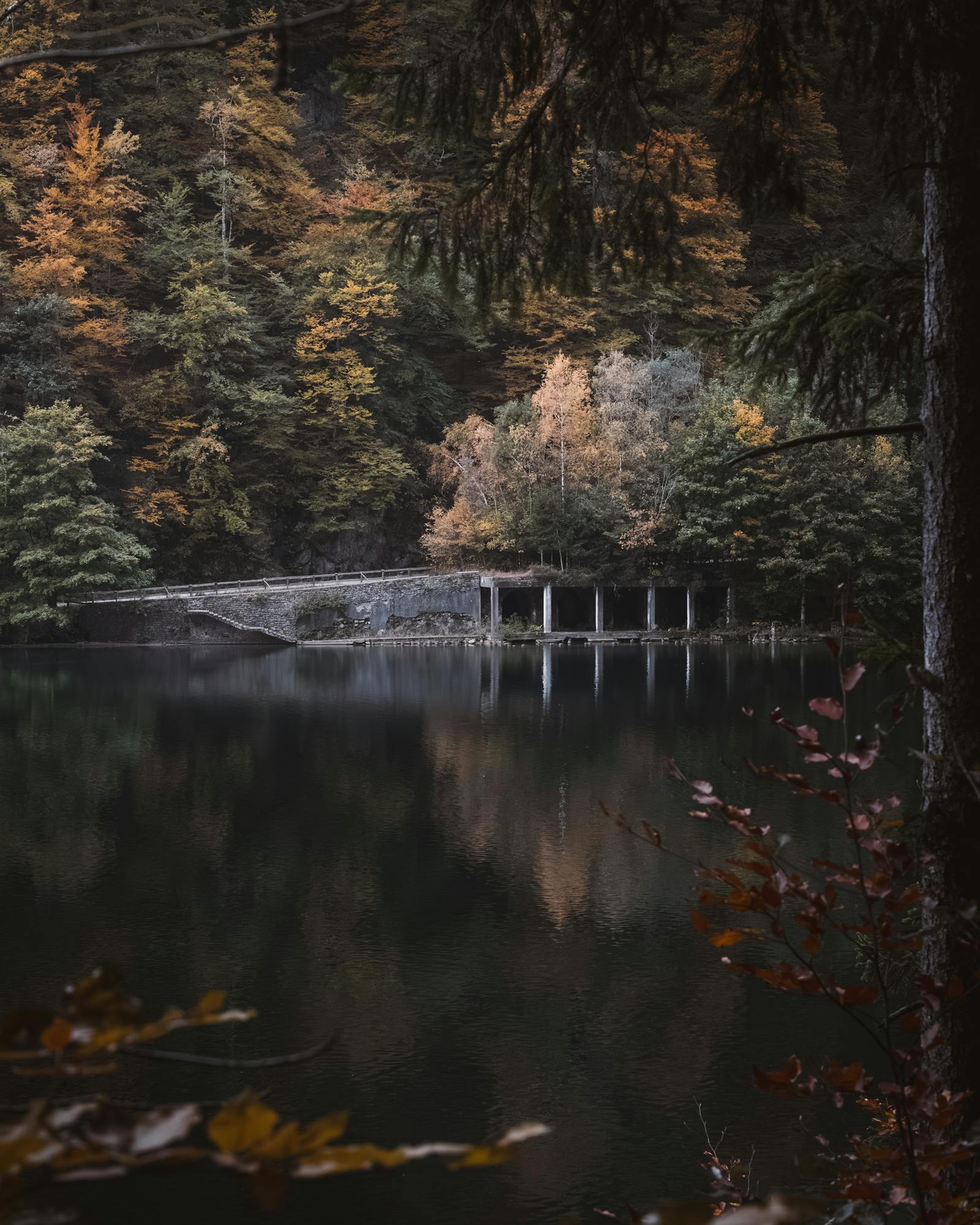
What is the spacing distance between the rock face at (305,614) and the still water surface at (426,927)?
12.8 metres

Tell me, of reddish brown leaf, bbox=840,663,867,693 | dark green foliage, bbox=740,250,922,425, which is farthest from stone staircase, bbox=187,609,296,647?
reddish brown leaf, bbox=840,663,867,693

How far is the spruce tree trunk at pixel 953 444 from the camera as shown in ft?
10.7

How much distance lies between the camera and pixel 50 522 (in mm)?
28656

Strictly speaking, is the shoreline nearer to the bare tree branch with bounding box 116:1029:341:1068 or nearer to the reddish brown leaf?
the reddish brown leaf

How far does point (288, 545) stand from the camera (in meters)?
34.7

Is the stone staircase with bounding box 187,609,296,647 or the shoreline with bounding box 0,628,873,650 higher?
the stone staircase with bounding box 187,609,296,647

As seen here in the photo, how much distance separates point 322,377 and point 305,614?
7.16 m

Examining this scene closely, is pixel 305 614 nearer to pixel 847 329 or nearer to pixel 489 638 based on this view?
pixel 489 638

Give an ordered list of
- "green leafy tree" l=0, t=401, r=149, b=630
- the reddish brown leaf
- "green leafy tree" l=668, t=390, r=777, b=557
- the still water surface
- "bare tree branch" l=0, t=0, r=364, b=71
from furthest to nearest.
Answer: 1. "green leafy tree" l=668, t=390, r=777, b=557
2. "green leafy tree" l=0, t=401, r=149, b=630
3. the still water surface
4. the reddish brown leaf
5. "bare tree branch" l=0, t=0, r=364, b=71

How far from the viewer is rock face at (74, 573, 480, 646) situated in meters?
30.2

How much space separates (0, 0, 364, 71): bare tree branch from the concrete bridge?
29.0 m

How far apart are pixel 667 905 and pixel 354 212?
5.53 metres

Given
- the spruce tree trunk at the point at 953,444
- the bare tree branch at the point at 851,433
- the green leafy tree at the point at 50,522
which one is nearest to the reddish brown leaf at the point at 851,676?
the spruce tree trunk at the point at 953,444

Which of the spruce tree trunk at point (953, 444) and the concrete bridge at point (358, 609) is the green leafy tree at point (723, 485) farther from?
the spruce tree trunk at point (953, 444)
